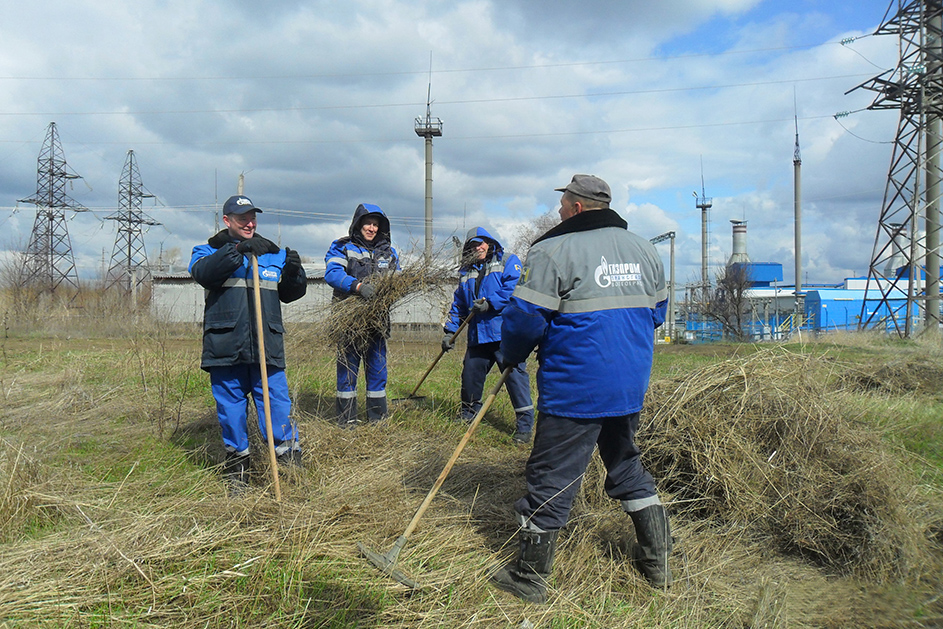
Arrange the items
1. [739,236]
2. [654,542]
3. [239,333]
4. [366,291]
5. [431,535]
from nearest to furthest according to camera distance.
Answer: [654,542], [431,535], [239,333], [366,291], [739,236]

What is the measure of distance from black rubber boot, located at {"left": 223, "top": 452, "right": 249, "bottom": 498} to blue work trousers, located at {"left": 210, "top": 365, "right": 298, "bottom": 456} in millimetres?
42

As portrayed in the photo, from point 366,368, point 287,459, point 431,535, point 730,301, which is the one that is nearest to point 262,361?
point 287,459

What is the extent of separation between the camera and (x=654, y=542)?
279cm

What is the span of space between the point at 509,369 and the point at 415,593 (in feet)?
3.54

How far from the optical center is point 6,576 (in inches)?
95.2

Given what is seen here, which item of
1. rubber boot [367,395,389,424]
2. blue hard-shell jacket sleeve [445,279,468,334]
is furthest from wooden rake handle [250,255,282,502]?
blue hard-shell jacket sleeve [445,279,468,334]

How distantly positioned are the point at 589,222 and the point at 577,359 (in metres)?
0.64

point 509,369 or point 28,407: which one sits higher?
point 509,369

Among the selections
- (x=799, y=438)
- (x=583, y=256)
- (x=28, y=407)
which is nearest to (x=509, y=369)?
(x=583, y=256)

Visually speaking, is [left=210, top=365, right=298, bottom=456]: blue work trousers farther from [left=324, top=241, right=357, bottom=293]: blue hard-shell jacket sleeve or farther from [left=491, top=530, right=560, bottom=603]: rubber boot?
[left=491, top=530, right=560, bottom=603]: rubber boot

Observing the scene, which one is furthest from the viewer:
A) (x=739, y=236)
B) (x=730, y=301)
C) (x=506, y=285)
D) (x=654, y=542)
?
(x=739, y=236)

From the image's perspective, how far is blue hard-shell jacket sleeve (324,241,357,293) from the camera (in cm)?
513

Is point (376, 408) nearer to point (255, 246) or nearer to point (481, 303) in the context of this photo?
point (481, 303)

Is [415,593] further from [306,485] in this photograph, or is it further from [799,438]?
[799,438]
